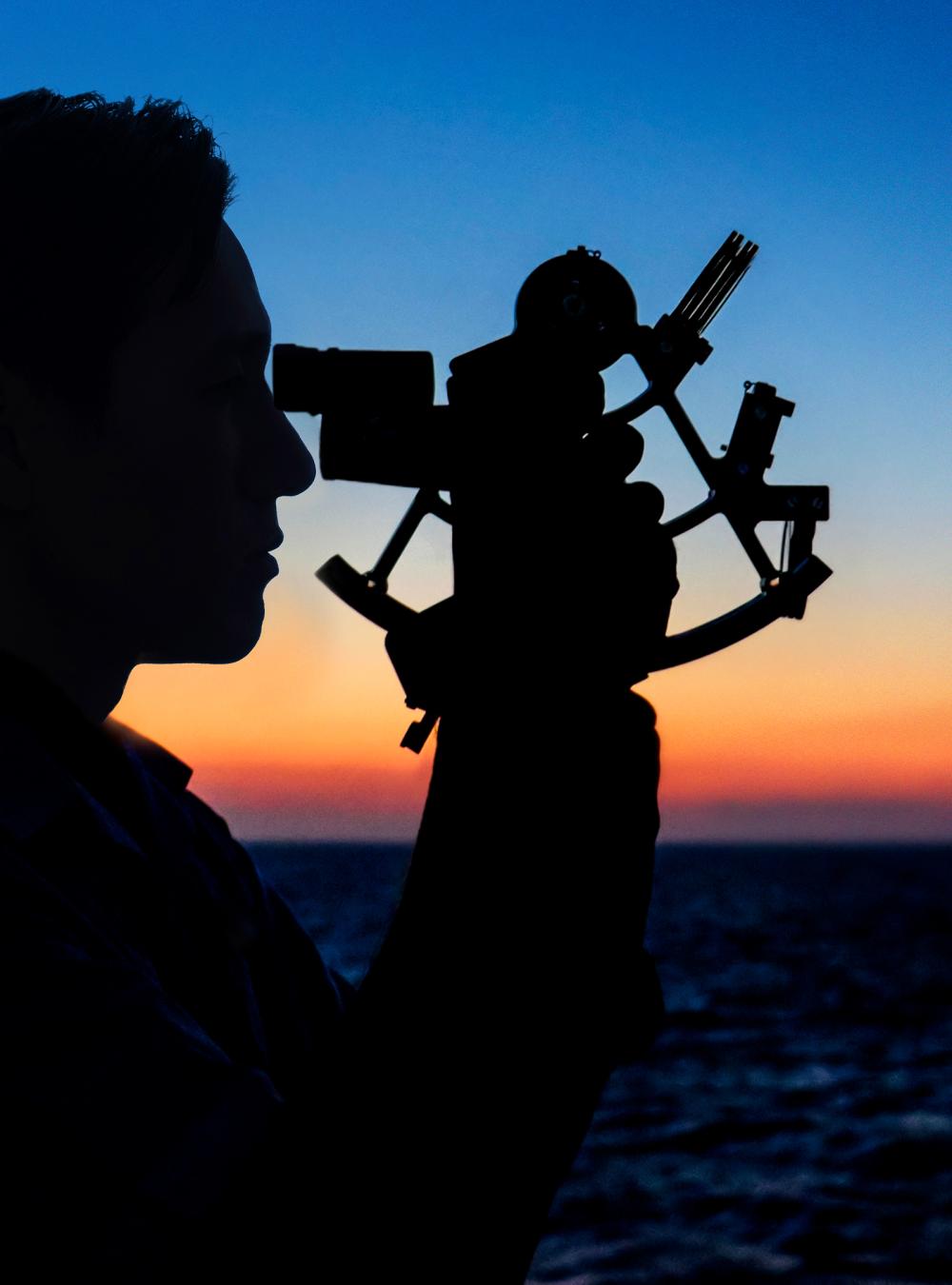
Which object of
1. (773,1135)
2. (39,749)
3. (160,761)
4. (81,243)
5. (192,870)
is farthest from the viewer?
(773,1135)

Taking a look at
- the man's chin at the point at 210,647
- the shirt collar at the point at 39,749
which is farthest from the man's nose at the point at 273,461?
the shirt collar at the point at 39,749

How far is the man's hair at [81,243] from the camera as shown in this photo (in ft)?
3.93

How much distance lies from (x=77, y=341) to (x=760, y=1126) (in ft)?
96.1

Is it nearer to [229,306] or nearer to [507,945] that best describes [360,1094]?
[507,945]

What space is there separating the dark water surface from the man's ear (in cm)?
52

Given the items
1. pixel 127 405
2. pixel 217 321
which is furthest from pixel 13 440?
pixel 217 321

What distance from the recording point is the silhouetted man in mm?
857

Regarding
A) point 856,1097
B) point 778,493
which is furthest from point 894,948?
point 778,493

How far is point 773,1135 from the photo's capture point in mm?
26828

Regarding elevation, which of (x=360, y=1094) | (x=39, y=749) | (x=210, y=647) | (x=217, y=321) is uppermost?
(x=217, y=321)

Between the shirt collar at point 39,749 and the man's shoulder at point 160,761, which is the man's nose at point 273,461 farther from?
the man's shoulder at point 160,761

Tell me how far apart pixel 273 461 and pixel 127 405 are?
0.15 metres

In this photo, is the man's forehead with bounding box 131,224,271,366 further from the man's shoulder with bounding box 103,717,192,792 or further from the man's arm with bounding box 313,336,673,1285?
the man's shoulder with bounding box 103,717,192,792

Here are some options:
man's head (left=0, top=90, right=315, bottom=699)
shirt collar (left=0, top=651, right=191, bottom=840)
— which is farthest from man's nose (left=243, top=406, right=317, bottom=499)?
shirt collar (left=0, top=651, right=191, bottom=840)
